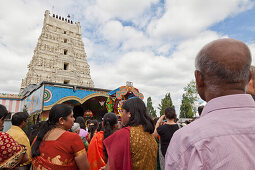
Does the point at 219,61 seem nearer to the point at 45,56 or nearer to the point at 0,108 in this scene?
the point at 0,108

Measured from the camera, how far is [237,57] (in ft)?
2.85

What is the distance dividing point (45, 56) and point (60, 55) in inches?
85.8

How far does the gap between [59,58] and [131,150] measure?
87.5ft

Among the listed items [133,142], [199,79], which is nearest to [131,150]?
[133,142]

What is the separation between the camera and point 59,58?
85.8 ft

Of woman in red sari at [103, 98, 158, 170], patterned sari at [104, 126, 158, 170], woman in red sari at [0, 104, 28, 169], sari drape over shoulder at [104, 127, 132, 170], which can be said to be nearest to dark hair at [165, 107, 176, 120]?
woman in red sari at [103, 98, 158, 170]

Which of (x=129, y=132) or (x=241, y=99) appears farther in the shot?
(x=129, y=132)

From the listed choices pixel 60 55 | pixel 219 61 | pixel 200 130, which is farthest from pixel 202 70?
pixel 60 55

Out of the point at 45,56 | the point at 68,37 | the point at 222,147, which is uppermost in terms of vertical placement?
the point at 68,37

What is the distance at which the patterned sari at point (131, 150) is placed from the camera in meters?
2.08

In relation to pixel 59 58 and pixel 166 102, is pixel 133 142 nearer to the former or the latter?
pixel 59 58

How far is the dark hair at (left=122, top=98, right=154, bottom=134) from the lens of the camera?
2.36 meters

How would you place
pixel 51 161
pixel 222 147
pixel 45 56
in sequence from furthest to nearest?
pixel 45 56 < pixel 51 161 < pixel 222 147

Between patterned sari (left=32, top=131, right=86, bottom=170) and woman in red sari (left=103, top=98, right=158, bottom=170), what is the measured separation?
0.41 meters
